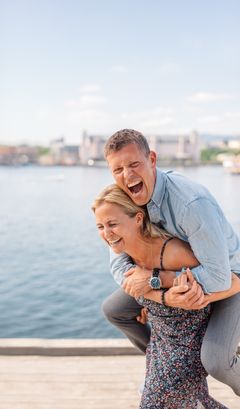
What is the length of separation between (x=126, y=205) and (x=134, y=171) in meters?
0.12

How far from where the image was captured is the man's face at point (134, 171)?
5.18 ft

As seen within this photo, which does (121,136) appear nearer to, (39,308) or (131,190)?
(131,190)

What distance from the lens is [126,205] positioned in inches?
64.7

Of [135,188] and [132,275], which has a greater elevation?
[135,188]

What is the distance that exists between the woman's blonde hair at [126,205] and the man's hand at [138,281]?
129 mm

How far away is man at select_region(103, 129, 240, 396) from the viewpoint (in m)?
1.55

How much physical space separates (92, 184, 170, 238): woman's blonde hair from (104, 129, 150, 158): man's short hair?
128mm

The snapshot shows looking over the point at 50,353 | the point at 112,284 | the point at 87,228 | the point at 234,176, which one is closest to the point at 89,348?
the point at 50,353

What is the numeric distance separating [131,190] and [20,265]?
40.1 feet

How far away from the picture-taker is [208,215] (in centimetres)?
153

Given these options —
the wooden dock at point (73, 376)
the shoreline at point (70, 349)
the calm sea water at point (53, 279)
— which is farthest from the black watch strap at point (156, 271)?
the calm sea water at point (53, 279)

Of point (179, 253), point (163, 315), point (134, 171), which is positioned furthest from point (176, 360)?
point (134, 171)

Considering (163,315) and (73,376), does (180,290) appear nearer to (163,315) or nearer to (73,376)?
(163,315)

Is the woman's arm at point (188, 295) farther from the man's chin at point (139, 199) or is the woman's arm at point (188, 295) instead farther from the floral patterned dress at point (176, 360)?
the man's chin at point (139, 199)
